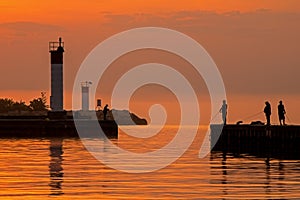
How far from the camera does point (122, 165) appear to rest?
53.0 m

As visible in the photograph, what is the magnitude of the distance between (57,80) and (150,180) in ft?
235

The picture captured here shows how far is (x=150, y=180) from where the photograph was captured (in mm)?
43250

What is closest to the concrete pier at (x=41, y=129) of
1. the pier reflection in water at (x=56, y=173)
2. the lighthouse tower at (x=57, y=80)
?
the lighthouse tower at (x=57, y=80)

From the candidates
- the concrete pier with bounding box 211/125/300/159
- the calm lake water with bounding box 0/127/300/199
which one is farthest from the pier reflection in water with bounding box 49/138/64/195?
the concrete pier with bounding box 211/125/300/159

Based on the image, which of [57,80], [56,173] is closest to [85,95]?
[57,80]

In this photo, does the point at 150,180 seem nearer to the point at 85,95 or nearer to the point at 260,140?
the point at 260,140

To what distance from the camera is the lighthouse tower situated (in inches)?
4461

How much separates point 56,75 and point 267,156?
5031cm

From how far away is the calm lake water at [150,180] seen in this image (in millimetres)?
37281

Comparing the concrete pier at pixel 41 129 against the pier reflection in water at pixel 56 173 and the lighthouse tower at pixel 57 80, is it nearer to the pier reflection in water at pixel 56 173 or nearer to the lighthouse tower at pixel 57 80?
the lighthouse tower at pixel 57 80

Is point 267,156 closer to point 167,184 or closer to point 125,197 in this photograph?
point 167,184

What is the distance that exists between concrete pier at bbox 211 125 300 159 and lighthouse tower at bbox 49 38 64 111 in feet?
108

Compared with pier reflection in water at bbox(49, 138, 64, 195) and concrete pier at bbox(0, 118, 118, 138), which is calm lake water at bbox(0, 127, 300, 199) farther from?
concrete pier at bbox(0, 118, 118, 138)

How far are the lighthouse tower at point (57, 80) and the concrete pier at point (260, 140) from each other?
3284 cm
